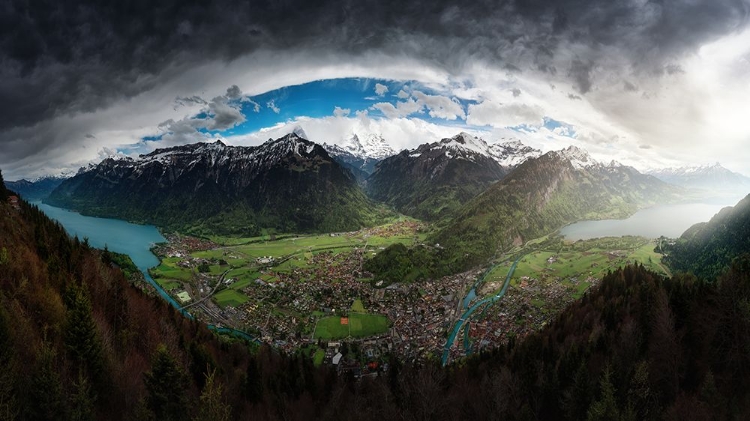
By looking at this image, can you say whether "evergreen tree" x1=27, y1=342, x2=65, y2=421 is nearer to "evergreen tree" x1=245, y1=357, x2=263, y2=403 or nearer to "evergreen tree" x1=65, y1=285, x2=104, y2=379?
"evergreen tree" x1=65, y1=285, x2=104, y2=379

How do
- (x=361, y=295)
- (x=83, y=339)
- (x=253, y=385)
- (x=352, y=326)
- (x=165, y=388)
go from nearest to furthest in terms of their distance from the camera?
(x=165, y=388), (x=83, y=339), (x=253, y=385), (x=352, y=326), (x=361, y=295)

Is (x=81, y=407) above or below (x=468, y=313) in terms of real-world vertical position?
above

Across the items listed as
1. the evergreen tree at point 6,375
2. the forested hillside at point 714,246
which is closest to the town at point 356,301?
the forested hillside at point 714,246

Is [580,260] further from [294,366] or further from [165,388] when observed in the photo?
[165,388]

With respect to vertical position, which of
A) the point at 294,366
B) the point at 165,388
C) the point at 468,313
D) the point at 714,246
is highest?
the point at 714,246

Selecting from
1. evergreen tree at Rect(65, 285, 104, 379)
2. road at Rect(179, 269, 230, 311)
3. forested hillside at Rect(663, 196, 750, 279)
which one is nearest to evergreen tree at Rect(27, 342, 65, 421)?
evergreen tree at Rect(65, 285, 104, 379)

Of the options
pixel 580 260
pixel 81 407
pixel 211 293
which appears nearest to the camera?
pixel 81 407

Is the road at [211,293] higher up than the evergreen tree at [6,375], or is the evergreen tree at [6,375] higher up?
the evergreen tree at [6,375]

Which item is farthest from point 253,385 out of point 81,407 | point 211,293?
point 211,293

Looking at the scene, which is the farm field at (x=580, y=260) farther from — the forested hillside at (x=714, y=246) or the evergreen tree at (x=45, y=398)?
the evergreen tree at (x=45, y=398)

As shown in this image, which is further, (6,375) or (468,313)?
(468,313)
